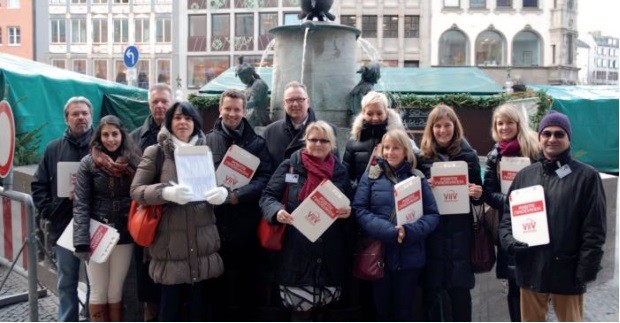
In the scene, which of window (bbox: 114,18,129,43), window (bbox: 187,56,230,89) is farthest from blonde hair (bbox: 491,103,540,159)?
window (bbox: 114,18,129,43)

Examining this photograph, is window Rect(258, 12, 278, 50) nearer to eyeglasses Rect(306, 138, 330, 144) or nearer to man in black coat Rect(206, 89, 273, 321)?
man in black coat Rect(206, 89, 273, 321)

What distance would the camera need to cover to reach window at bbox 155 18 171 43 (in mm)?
60062

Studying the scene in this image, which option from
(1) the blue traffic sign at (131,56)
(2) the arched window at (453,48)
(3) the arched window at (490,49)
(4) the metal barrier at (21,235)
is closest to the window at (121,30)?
(2) the arched window at (453,48)

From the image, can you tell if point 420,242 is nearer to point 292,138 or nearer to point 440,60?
point 292,138

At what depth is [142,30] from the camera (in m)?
60.7

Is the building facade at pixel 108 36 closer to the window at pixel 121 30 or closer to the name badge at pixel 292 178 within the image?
the window at pixel 121 30

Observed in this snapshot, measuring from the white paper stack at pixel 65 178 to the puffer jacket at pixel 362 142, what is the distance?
2.28 metres

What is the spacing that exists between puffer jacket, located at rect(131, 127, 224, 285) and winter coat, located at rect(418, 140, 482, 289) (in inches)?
67.1

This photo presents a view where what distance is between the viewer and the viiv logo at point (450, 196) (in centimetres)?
495

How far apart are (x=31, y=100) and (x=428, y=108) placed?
9.96 m

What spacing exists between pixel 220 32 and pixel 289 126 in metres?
56.0

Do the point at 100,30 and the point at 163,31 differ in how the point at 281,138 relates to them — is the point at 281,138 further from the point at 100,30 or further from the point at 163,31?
the point at 100,30

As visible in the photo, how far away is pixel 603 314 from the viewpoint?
634cm

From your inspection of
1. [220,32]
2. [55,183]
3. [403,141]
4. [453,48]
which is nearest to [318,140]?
[403,141]
